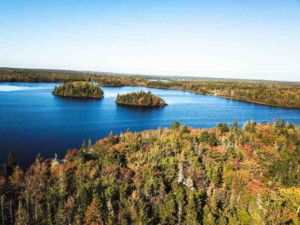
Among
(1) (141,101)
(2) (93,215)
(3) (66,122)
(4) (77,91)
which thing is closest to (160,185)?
(2) (93,215)

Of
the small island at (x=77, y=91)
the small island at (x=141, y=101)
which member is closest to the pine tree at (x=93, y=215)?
the small island at (x=141, y=101)

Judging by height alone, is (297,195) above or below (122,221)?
above

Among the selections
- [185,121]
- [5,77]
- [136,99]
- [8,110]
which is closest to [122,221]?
[185,121]

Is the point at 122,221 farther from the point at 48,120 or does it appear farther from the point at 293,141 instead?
the point at 48,120

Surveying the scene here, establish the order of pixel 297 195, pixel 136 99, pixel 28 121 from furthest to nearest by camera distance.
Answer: pixel 136 99 < pixel 28 121 < pixel 297 195

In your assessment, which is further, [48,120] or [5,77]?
[5,77]

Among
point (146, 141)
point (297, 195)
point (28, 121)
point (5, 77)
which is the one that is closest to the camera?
point (297, 195)

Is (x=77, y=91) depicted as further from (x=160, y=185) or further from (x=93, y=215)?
(x=93, y=215)

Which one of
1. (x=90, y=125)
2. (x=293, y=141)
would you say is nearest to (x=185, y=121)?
(x=90, y=125)

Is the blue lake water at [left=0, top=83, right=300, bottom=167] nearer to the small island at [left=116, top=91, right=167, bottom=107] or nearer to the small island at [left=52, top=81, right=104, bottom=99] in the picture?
the small island at [left=116, top=91, right=167, bottom=107]

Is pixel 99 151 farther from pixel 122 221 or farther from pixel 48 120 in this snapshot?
pixel 48 120
